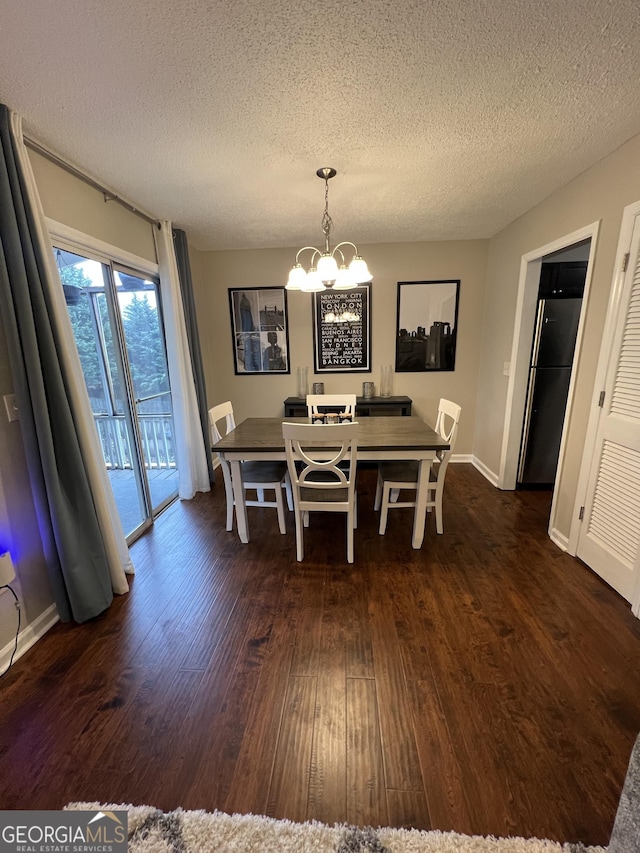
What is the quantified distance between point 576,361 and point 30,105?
3.30 meters

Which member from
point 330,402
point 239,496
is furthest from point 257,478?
point 330,402

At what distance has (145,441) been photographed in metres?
3.50

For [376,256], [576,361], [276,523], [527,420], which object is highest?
[376,256]

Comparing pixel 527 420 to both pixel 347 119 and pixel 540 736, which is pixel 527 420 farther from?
pixel 347 119

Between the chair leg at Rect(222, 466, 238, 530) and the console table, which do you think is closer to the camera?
the chair leg at Rect(222, 466, 238, 530)

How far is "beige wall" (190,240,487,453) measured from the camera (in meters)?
3.75

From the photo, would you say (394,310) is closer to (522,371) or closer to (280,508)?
(522,371)

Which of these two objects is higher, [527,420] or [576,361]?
[576,361]

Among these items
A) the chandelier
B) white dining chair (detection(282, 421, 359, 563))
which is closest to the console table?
white dining chair (detection(282, 421, 359, 563))

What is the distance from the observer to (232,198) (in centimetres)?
251

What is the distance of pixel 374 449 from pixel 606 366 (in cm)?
148

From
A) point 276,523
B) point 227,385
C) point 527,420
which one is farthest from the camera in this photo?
point 227,385

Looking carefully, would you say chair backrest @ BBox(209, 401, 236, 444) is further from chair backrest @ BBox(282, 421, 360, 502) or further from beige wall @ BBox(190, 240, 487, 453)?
beige wall @ BBox(190, 240, 487, 453)

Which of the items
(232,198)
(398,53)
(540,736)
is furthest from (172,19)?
(540,736)
